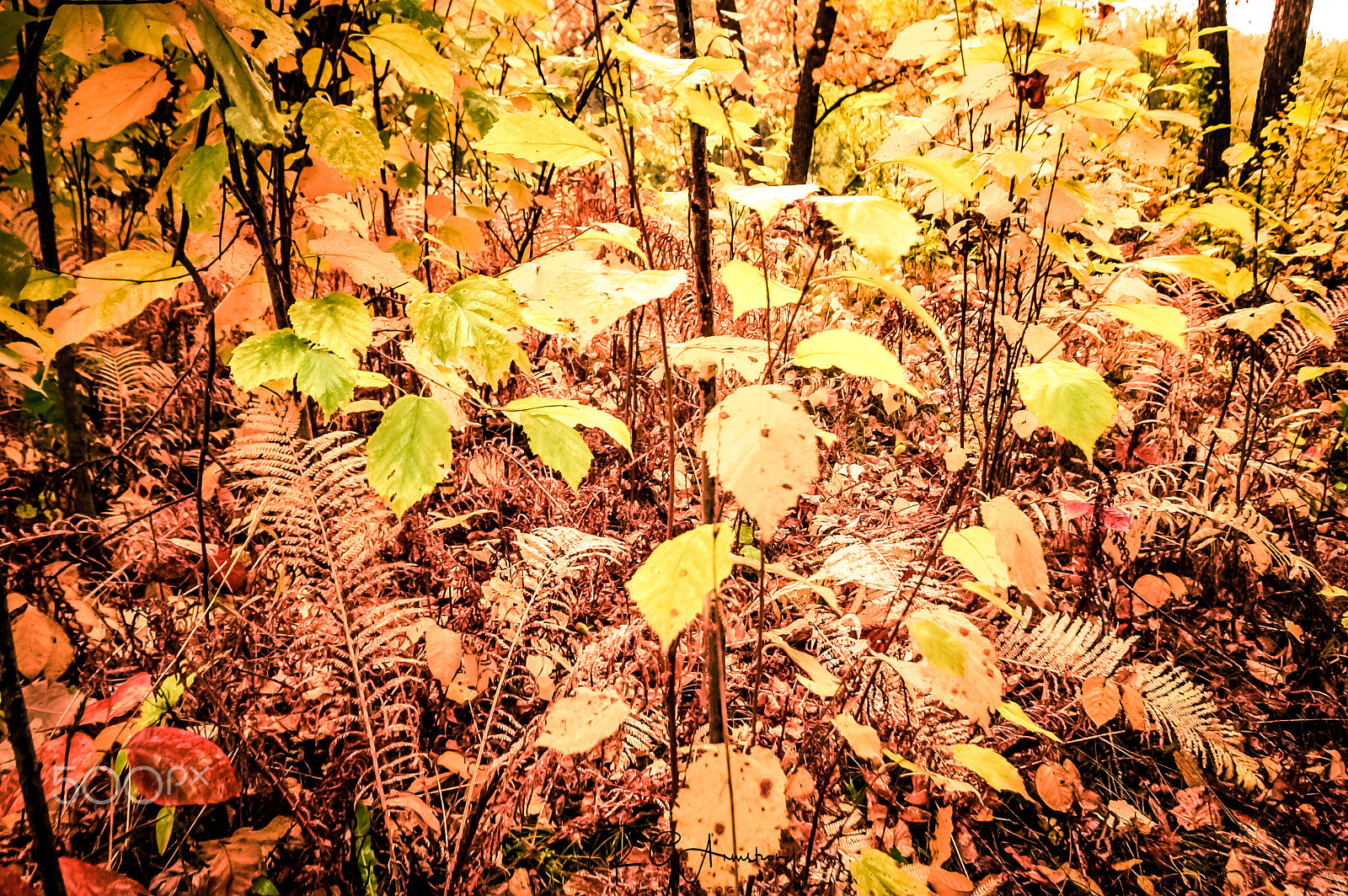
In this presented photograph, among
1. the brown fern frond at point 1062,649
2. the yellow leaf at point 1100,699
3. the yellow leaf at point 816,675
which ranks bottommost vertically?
the yellow leaf at point 1100,699

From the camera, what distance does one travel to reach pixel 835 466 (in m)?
2.37

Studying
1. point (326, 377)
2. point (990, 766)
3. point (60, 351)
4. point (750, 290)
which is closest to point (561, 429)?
point (326, 377)

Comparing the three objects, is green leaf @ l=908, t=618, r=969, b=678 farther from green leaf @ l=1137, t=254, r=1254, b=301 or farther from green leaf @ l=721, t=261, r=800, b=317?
green leaf @ l=1137, t=254, r=1254, b=301

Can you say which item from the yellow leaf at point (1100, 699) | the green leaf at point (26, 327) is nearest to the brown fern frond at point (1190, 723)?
the yellow leaf at point (1100, 699)

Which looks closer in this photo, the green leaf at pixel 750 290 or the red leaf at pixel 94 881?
the green leaf at pixel 750 290

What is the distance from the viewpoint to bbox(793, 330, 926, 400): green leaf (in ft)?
2.36

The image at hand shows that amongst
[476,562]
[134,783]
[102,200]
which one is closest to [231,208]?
[476,562]

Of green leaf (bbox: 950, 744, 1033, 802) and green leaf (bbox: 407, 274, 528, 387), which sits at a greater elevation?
green leaf (bbox: 407, 274, 528, 387)

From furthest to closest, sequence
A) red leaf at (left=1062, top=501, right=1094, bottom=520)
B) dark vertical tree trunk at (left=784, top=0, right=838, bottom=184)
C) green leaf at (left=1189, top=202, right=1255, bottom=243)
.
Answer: dark vertical tree trunk at (left=784, top=0, right=838, bottom=184) → red leaf at (left=1062, top=501, right=1094, bottom=520) → green leaf at (left=1189, top=202, right=1255, bottom=243)

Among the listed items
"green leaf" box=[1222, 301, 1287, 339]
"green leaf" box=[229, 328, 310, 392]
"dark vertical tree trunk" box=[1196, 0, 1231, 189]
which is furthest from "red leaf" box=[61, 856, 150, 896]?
"dark vertical tree trunk" box=[1196, 0, 1231, 189]

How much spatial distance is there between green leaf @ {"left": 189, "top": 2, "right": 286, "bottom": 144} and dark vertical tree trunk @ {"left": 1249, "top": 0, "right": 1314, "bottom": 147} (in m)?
6.59

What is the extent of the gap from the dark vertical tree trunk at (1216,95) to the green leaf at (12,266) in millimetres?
6369

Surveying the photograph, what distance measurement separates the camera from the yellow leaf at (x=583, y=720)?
0.91 metres

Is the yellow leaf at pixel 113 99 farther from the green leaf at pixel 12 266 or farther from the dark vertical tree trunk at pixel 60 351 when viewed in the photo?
the green leaf at pixel 12 266
